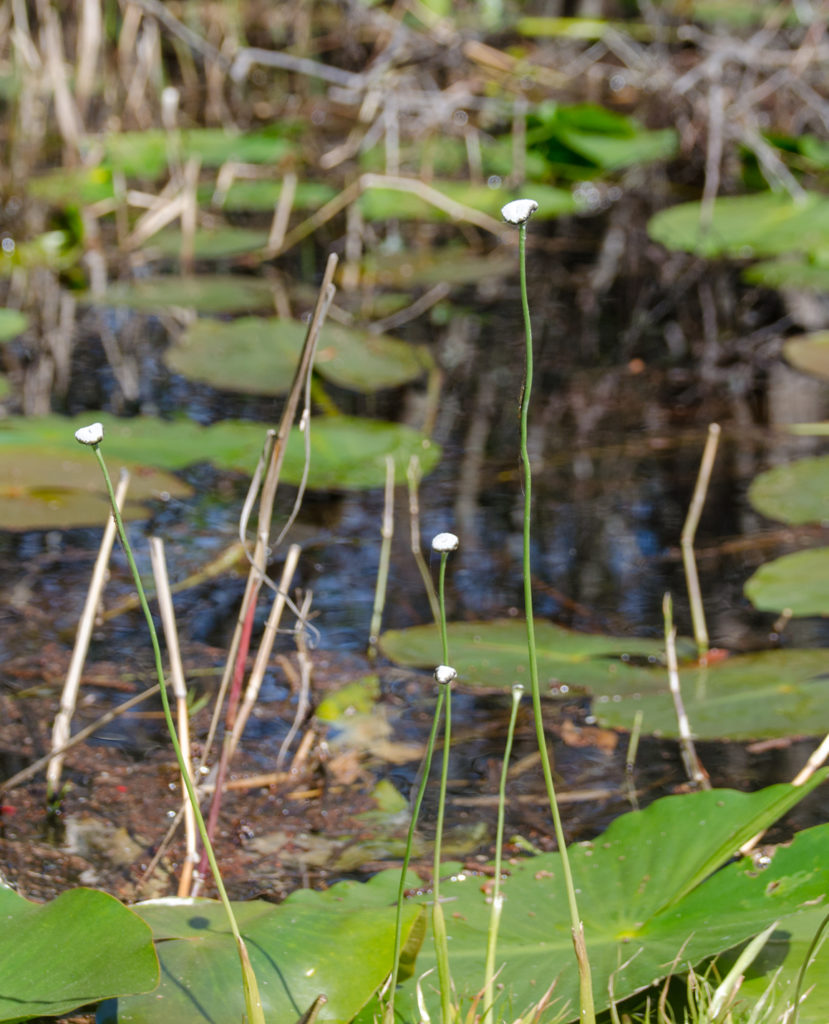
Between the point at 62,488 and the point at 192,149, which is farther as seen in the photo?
the point at 192,149

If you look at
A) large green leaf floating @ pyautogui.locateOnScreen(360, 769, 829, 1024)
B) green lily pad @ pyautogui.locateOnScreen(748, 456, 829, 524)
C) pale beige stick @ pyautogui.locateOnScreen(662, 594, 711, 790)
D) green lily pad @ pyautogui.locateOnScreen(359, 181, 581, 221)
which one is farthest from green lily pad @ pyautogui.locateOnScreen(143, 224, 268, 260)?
large green leaf floating @ pyautogui.locateOnScreen(360, 769, 829, 1024)

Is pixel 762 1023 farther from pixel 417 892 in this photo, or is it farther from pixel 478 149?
pixel 478 149

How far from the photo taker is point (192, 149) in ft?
13.8

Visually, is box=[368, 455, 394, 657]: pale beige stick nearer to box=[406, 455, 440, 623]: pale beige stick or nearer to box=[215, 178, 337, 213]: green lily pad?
box=[406, 455, 440, 623]: pale beige stick

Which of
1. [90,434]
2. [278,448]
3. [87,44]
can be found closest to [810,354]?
[278,448]

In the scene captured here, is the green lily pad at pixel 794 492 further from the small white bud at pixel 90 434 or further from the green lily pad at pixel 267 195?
the green lily pad at pixel 267 195

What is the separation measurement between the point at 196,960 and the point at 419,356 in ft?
6.61

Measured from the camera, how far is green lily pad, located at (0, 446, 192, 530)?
6.15ft

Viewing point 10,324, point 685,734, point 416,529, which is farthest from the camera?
point 10,324

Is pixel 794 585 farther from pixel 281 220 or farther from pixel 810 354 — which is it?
pixel 281 220

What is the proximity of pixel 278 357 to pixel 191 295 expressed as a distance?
2.15 ft

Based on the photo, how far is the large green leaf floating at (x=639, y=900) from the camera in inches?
32.8

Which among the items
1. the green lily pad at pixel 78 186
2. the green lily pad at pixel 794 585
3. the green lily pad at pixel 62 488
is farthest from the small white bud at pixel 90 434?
the green lily pad at pixel 78 186

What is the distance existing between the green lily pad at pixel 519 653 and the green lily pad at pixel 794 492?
437 millimetres
